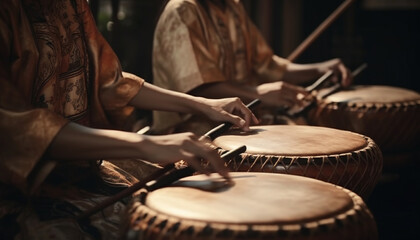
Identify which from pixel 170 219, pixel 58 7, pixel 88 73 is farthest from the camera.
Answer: pixel 88 73

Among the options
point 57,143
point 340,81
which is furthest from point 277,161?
point 340,81

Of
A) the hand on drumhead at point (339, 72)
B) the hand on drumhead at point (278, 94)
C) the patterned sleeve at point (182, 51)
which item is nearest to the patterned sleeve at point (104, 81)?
the patterned sleeve at point (182, 51)

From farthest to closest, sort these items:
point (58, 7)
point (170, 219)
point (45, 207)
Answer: point (58, 7), point (45, 207), point (170, 219)

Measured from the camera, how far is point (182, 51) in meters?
2.81

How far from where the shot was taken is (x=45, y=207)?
5.30 ft

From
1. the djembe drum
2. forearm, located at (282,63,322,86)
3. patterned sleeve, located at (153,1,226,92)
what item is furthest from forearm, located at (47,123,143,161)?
forearm, located at (282,63,322,86)

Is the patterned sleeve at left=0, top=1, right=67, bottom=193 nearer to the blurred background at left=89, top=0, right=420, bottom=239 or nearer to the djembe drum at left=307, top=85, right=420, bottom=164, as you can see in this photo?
the djembe drum at left=307, top=85, right=420, bottom=164

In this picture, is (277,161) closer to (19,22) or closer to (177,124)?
(19,22)

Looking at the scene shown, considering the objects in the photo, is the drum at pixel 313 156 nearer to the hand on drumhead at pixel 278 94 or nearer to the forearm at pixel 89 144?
the forearm at pixel 89 144

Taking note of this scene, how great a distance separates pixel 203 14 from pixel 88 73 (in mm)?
1076

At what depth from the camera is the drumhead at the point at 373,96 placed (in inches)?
120

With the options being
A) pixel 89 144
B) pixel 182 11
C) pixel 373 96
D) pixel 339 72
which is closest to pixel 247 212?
pixel 89 144

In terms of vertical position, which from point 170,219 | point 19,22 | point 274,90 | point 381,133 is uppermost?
point 19,22

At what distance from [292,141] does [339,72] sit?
1.72 meters
